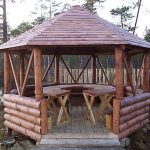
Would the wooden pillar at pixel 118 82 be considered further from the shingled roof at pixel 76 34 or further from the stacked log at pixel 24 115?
the stacked log at pixel 24 115

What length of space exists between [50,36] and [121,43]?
1770 millimetres

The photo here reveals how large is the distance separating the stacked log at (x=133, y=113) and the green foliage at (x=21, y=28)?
1639 cm

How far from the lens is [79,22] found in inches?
317

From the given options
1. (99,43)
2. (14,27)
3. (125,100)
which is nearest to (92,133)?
(125,100)

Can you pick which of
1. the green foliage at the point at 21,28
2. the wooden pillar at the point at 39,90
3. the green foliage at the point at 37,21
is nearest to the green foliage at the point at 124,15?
the green foliage at the point at 37,21

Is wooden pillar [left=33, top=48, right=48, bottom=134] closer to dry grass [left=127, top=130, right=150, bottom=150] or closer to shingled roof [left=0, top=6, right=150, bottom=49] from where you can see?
shingled roof [left=0, top=6, right=150, bottom=49]

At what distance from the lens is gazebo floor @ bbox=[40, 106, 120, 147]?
6.77 m

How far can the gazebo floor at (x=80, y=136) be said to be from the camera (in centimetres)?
677

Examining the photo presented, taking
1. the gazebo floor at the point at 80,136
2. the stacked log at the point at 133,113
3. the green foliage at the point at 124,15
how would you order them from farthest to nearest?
the green foliage at the point at 124,15 < the stacked log at the point at 133,113 < the gazebo floor at the point at 80,136

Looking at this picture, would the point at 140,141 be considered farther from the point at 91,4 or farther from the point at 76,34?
the point at 91,4

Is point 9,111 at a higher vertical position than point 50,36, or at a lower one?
lower

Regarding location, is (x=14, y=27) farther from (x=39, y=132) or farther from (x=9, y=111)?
(x=39, y=132)

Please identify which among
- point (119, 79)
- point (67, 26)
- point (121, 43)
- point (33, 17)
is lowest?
point (119, 79)

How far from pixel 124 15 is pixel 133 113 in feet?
67.4
